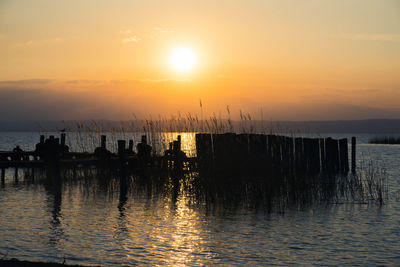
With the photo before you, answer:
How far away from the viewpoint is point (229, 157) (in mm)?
13688

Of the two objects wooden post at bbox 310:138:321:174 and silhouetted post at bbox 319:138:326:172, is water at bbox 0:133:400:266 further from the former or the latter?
silhouetted post at bbox 319:138:326:172

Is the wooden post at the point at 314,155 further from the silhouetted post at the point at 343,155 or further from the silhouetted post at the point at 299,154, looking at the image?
the silhouetted post at the point at 343,155

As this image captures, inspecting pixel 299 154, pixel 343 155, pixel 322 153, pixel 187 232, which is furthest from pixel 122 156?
pixel 343 155

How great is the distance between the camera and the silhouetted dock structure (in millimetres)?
13633

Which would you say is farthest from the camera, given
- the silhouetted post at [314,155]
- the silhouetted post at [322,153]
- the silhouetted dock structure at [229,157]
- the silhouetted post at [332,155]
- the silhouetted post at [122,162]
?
the silhouetted post at [332,155]

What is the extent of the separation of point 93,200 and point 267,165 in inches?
216

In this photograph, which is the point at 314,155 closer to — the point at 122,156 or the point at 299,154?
the point at 299,154

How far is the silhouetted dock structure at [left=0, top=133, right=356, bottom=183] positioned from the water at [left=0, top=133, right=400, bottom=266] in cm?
141

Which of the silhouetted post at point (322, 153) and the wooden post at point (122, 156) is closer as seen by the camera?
the wooden post at point (122, 156)

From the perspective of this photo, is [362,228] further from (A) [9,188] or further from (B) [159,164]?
(A) [9,188]

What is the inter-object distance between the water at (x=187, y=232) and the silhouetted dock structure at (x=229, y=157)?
4.63ft

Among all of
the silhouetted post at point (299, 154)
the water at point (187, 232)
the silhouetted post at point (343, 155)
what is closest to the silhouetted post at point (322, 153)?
the silhouetted post at point (343, 155)

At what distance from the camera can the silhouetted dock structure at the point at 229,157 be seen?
1363cm

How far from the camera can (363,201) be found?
45.6 ft
